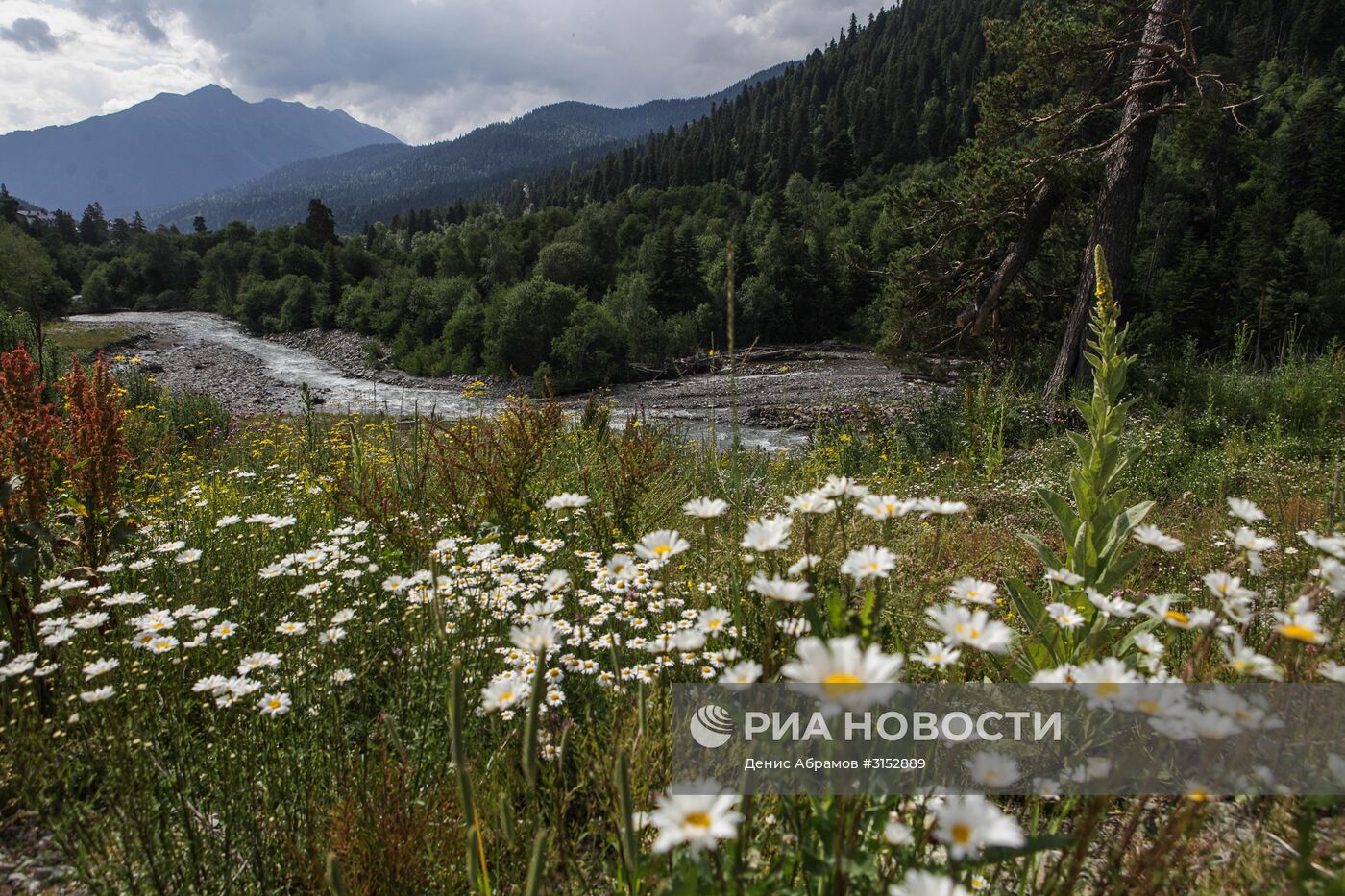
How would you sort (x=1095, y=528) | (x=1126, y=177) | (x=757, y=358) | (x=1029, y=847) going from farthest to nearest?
(x=757, y=358) → (x=1126, y=177) → (x=1095, y=528) → (x=1029, y=847)

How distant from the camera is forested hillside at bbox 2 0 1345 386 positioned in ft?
31.1

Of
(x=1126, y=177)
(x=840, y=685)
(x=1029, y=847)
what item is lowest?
(x=1029, y=847)

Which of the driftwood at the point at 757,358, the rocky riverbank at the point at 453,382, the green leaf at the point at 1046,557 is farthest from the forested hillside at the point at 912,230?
the rocky riverbank at the point at 453,382

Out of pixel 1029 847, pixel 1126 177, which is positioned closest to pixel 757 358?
pixel 1126 177

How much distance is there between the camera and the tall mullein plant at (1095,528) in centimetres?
202

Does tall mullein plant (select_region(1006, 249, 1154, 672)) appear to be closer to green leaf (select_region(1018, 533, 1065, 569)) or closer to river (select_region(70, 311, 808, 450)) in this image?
green leaf (select_region(1018, 533, 1065, 569))

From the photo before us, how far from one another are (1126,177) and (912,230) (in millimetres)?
3268

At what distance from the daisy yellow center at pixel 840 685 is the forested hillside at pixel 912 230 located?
8.78 feet

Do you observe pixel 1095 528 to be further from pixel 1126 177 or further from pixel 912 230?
pixel 912 230

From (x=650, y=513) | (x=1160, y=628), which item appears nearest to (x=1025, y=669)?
(x=1160, y=628)

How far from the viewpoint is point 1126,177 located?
9.20m

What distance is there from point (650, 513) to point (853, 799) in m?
2.73

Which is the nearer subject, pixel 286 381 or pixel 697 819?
pixel 697 819

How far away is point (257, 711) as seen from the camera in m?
1.75
